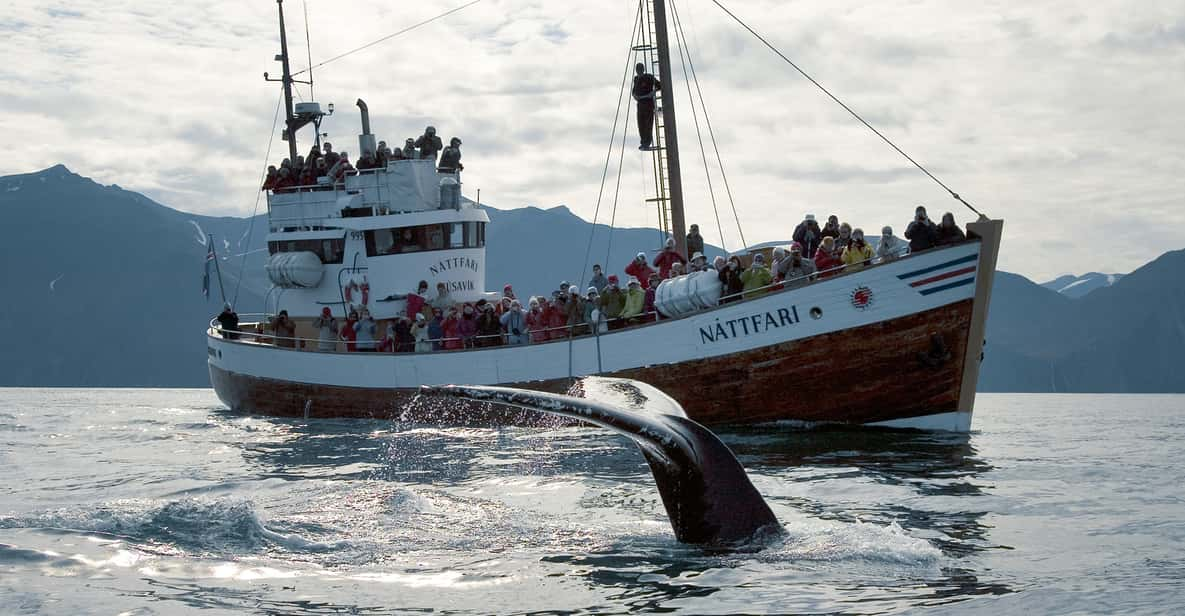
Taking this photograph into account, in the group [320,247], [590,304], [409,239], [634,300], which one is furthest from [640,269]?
[320,247]

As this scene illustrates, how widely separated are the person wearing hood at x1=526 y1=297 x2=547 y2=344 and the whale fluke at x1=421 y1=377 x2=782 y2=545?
568 inches

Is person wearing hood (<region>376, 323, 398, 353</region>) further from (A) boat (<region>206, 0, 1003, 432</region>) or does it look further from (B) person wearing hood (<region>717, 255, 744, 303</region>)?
(B) person wearing hood (<region>717, 255, 744, 303</region>)

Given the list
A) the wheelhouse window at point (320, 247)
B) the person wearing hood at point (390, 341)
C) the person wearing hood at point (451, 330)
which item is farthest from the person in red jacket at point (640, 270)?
the wheelhouse window at point (320, 247)

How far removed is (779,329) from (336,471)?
7.72m

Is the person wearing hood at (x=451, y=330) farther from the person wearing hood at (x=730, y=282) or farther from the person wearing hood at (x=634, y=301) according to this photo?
the person wearing hood at (x=730, y=282)

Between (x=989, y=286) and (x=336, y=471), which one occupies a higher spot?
(x=989, y=286)

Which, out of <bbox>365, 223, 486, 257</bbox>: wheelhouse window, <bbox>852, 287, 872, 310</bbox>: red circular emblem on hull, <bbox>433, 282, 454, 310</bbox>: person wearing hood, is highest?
<bbox>365, 223, 486, 257</bbox>: wheelhouse window

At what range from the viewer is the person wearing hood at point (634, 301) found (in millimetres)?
20969

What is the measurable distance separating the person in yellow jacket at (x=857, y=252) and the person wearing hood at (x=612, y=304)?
13.9ft

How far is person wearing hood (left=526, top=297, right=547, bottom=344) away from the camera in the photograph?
22547 mm

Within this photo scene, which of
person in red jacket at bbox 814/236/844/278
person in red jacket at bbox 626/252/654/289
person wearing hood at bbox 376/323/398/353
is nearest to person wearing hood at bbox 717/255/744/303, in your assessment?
person in red jacket at bbox 814/236/844/278

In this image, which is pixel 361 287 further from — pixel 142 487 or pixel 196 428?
pixel 142 487

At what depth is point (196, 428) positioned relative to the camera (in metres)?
26.1

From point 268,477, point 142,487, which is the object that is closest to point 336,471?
point 268,477
